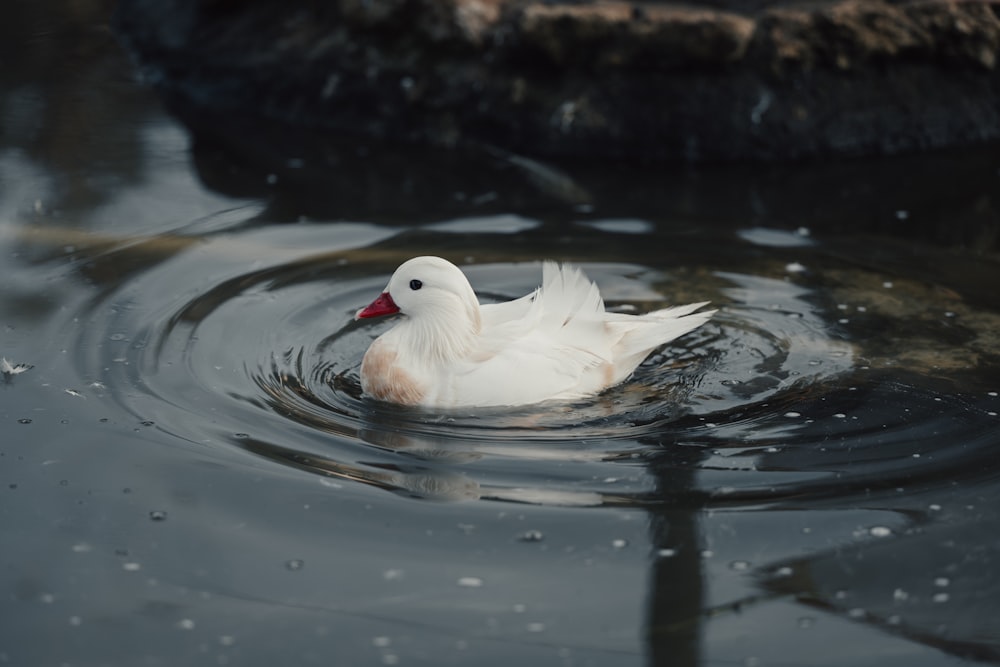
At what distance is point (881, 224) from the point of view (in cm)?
866

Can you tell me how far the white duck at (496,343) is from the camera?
5.77m

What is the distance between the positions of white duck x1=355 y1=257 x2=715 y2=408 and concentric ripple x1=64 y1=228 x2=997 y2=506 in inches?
4.0

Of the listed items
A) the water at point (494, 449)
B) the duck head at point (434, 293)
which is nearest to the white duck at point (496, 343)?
the duck head at point (434, 293)

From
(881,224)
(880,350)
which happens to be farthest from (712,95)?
(880,350)

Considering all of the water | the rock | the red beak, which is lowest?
the water

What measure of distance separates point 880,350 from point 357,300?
290 centimetres

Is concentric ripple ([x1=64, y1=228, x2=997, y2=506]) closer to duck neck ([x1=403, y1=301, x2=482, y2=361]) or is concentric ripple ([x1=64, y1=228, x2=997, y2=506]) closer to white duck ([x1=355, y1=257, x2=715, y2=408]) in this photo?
white duck ([x1=355, y1=257, x2=715, y2=408])

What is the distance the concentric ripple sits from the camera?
519cm

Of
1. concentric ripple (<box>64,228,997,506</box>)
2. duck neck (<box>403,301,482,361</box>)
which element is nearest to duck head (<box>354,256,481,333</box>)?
duck neck (<box>403,301,482,361</box>)

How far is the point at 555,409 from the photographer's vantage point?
19.1 feet

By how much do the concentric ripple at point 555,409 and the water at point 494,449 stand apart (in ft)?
0.06

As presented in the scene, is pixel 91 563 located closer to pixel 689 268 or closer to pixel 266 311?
pixel 266 311

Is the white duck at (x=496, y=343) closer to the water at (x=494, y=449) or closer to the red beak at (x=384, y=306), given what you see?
the red beak at (x=384, y=306)

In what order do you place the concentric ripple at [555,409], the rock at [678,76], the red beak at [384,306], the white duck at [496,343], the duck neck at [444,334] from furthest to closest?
the rock at [678,76] < the red beak at [384,306] < the duck neck at [444,334] < the white duck at [496,343] < the concentric ripple at [555,409]
